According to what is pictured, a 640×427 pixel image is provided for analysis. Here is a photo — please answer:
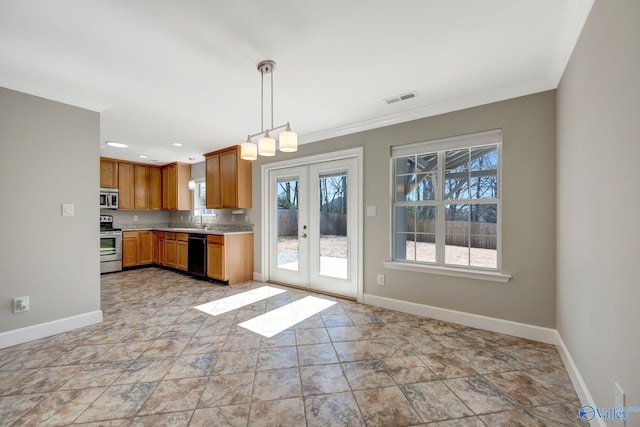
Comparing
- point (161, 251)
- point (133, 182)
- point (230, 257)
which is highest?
point (133, 182)

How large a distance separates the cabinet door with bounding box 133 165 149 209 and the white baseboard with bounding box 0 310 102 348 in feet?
13.1

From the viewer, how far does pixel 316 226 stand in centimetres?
414

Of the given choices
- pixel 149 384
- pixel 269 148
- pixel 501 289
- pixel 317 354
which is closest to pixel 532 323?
pixel 501 289

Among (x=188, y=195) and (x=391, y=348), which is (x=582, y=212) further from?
(x=188, y=195)

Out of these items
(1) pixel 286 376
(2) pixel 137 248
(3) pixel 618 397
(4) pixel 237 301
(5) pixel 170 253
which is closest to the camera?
(3) pixel 618 397

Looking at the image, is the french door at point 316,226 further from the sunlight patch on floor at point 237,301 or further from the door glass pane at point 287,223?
the sunlight patch on floor at point 237,301

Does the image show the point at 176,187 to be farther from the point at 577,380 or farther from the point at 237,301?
the point at 577,380

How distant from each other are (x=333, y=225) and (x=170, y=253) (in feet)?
12.7

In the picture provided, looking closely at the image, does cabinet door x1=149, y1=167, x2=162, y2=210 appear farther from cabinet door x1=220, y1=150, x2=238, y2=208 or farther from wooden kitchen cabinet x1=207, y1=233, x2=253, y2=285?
wooden kitchen cabinet x1=207, y1=233, x2=253, y2=285

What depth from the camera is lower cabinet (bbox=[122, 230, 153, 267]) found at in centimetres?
573

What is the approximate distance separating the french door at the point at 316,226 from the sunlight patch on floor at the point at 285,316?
49 cm

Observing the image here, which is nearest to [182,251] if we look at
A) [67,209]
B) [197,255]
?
[197,255]

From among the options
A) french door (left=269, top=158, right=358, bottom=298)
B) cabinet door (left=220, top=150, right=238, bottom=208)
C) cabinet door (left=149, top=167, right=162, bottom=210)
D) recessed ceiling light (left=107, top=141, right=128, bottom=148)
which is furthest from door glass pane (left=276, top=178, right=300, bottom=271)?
cabinet door (left=149, top=167, right=162, bottom=210)

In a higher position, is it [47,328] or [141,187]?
[141,187]
